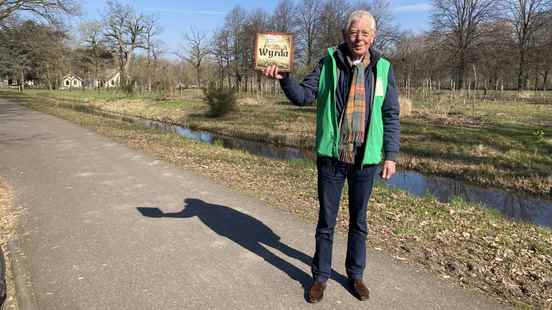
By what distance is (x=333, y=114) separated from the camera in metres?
3.04

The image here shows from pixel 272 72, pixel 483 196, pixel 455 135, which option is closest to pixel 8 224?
pixel 272 72

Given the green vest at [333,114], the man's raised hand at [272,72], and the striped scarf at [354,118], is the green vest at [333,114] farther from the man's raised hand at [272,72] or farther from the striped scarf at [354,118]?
the man's raised hand at [272,72]

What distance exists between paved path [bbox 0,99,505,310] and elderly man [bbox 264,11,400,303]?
17.6 inches

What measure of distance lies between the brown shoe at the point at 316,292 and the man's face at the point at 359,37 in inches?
72.5

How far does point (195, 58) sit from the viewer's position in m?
53.3

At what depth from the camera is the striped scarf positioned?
2951mm

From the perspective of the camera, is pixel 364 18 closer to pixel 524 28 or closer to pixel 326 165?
pixel 326 165

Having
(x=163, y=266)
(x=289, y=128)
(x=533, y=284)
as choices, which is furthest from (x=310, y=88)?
(x=289, y=128)

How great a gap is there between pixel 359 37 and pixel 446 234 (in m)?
3.03

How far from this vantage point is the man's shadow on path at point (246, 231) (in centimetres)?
377

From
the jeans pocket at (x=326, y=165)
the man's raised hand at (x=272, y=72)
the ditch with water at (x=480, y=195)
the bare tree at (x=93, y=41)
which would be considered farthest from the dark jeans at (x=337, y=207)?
the bare tree at (x=93, y=41)

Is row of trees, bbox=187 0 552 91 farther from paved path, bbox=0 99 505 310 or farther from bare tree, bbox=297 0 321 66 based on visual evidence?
paved path, bbox=0 99 505 310

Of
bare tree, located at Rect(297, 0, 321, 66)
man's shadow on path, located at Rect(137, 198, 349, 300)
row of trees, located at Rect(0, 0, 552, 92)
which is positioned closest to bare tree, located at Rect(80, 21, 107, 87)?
row of trees, located at Rect(0, 0, 552, 92)

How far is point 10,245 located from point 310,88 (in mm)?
3693
